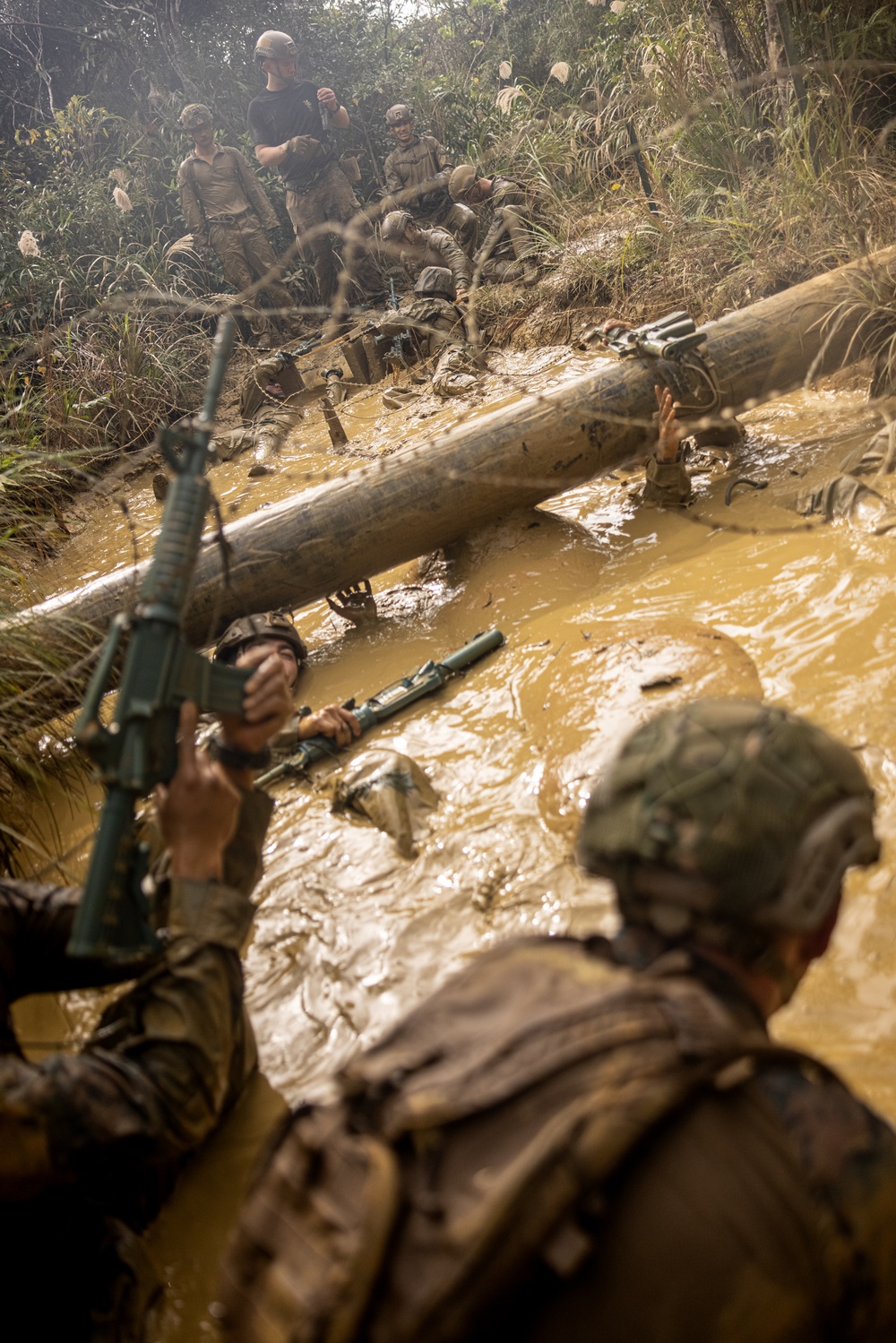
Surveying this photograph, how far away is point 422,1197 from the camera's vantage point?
88 centimetres

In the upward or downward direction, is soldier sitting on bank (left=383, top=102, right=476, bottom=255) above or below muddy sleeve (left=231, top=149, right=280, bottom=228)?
below

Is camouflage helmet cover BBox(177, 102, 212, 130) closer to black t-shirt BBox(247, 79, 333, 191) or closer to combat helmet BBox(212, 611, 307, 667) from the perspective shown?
black t-shirt BBox(247, 79, 333, 191)

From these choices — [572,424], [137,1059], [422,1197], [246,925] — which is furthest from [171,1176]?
[572,424]

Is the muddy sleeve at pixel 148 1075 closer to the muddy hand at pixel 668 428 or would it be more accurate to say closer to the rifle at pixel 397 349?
the muddy hand at pixel 668 428

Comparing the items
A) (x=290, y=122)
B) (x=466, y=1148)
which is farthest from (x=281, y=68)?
(x=466, y=1148)

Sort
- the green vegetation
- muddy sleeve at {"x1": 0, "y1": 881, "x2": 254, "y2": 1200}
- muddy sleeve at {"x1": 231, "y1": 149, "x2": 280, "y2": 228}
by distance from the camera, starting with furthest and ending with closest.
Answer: muddy sleeve at {"x1": 231, "y1": 149, "x2": 280, "y2": 228}, the green vegetation, muddy sleeve at {"x1": 0, "y1": 881, "x2": 254, "y2": 1200}

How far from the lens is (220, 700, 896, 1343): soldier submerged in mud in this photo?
83 centimetres

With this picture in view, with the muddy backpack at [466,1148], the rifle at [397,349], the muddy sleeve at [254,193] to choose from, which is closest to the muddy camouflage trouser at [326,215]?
the muddy sleeve at [254,193]

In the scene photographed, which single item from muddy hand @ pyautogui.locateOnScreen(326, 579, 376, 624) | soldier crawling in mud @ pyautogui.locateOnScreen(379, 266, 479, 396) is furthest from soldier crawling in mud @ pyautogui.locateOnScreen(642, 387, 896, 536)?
soldier crawling in mud @ pyautogui.locateOnScreen(379, 266, 479, 396)

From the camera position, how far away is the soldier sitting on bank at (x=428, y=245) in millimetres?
9477

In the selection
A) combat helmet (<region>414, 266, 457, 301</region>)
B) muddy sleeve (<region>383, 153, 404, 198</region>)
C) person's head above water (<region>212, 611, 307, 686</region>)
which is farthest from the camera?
muddy sleeve (<region>383, 153, 404, 198</region>)

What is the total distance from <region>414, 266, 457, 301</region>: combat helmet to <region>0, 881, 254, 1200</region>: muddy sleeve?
844 cm

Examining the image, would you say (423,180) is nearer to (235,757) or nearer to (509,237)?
(509,237)

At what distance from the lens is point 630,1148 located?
0.84 meters
